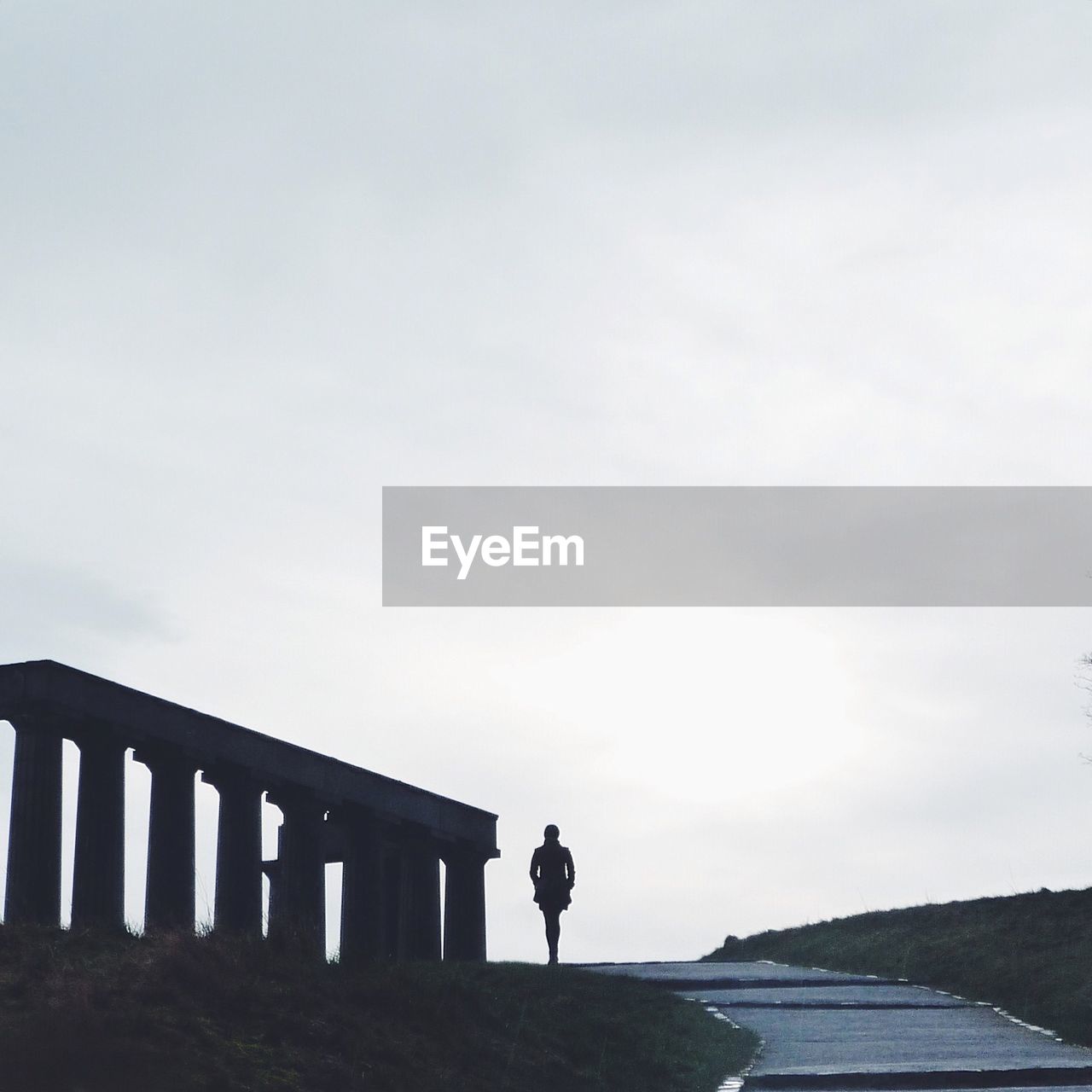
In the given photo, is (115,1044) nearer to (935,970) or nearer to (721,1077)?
(721,1077)

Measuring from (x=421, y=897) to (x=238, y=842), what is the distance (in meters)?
7.80

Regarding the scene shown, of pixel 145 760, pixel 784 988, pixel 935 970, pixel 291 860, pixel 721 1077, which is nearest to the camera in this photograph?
pixel 721 1077

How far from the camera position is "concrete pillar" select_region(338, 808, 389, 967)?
3612 cm

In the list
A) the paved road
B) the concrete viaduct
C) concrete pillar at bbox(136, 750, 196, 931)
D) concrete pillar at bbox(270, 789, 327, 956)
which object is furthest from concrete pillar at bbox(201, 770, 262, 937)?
the paved road

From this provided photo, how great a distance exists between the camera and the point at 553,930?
2498cm

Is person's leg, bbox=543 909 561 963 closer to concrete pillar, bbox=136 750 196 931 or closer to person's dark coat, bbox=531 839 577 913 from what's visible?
person's dark coat, bbox=531 839 577 913

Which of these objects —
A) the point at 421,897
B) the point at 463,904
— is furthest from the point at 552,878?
the point at 463,904

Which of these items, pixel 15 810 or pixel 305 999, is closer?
pixel 305 999

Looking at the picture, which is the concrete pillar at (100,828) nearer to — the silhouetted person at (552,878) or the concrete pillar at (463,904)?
the silhouetted person at (552,878)

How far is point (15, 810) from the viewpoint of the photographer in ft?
87.6

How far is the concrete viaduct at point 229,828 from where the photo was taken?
2703 cm

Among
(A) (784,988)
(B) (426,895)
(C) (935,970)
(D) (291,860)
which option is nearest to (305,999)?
(A) (784,988)

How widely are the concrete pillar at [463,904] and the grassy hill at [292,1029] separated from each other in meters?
23.5

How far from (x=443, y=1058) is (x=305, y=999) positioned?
1189 mm
